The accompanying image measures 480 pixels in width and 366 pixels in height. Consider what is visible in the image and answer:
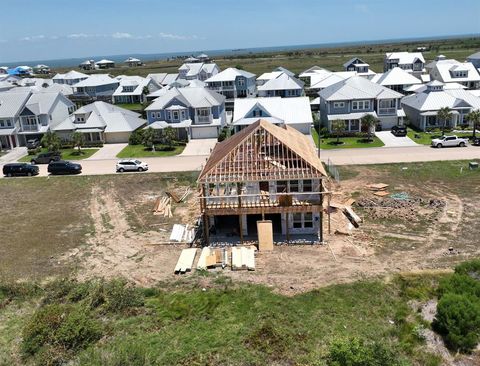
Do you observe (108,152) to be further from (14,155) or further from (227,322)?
(227,322)

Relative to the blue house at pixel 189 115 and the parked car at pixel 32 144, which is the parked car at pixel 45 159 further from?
the blue house at pixel 189 115

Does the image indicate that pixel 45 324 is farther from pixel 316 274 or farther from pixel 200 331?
pixel 316 274

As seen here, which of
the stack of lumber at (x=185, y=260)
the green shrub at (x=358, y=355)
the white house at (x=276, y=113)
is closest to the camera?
the green shrub at (x=358, y=355)

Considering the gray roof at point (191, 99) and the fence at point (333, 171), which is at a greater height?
the gray roof at point (191, 99)

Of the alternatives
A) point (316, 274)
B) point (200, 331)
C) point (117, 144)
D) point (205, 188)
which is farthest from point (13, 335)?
point (117, 144)

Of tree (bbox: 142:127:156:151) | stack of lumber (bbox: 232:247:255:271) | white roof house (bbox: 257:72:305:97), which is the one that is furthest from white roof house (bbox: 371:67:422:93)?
stack of lumber (bbox: 232:247:255:271)

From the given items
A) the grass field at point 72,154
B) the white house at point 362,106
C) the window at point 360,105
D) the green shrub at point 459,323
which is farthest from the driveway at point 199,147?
the green shrub at point 459,323
